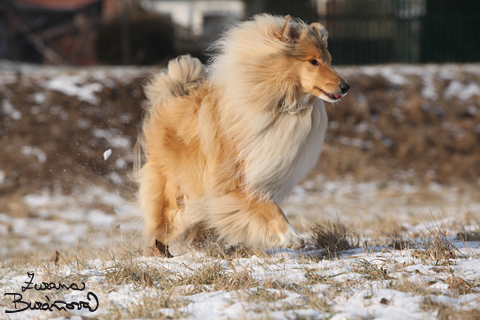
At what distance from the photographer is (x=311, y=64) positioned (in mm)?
3777

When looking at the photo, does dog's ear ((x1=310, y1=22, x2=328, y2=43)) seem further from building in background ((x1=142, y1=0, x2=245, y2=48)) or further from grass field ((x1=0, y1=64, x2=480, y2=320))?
building in background ((x1=142, y1=0, x2=245, y2=48))

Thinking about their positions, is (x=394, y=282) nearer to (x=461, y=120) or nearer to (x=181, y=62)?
(x=181, y=62)

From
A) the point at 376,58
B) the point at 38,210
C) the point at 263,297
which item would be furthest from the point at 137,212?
the point at 376,58

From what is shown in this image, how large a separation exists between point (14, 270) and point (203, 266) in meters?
1.69

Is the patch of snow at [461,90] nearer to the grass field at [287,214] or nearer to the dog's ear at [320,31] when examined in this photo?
the grass field at [287,214]

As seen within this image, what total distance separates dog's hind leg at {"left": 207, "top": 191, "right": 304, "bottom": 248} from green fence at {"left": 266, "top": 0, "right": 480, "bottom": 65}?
13080 mm

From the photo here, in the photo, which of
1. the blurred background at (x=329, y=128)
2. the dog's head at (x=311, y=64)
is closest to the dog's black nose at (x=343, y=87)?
the dog's head at (x=311, y=64)

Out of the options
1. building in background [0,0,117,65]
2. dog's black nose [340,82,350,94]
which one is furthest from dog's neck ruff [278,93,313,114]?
building in background [0,0,117,65]

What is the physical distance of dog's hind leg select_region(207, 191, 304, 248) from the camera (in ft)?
12.3

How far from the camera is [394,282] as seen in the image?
118 inches

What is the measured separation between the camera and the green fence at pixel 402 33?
638 inches

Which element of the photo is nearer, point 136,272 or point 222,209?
point 136,272

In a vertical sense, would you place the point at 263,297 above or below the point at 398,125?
above

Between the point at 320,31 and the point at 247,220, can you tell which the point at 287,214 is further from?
the point at 320,31
